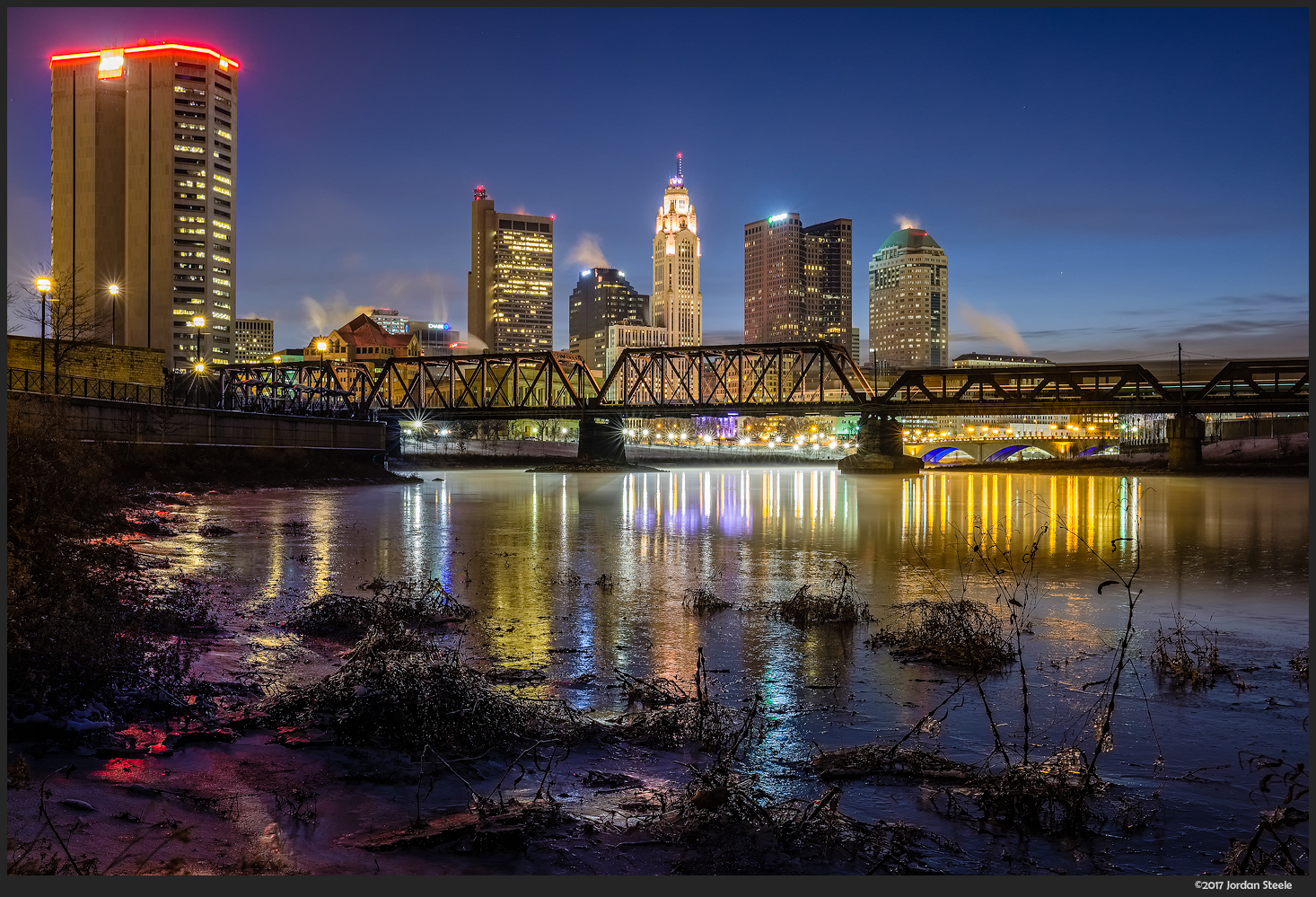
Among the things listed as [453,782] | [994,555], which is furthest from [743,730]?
[994,555]

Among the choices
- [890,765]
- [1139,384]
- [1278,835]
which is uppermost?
[1139,384]

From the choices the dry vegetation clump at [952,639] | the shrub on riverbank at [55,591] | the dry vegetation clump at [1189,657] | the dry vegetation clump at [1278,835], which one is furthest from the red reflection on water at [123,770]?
the dry vegetation clump at [1189,657]

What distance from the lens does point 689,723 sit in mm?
9414

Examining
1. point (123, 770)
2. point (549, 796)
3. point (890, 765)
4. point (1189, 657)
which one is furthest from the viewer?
point (1189, 657)

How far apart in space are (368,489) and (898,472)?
6816 centimetres

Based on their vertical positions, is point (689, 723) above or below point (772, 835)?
above

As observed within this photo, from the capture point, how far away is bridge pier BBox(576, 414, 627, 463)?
12088cm

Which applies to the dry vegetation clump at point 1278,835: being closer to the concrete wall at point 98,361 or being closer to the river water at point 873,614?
the river water at point 873,614

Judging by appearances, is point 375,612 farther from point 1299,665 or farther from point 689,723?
point 1299,665

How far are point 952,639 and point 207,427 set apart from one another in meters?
59.0

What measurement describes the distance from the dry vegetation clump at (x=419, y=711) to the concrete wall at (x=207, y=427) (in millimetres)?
32920

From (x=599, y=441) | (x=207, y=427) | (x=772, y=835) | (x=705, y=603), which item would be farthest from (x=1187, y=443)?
(x=772, y=835)

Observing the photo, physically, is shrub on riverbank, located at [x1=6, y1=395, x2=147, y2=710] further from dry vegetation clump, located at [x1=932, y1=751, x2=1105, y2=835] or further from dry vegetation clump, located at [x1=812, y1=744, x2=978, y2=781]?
dry vegetation clump, located at [x1=932, y1=751, x2=1105, y2=835]

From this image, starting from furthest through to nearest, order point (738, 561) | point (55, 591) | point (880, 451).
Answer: point (880, 451), point (738, 561), point (55, 591)
